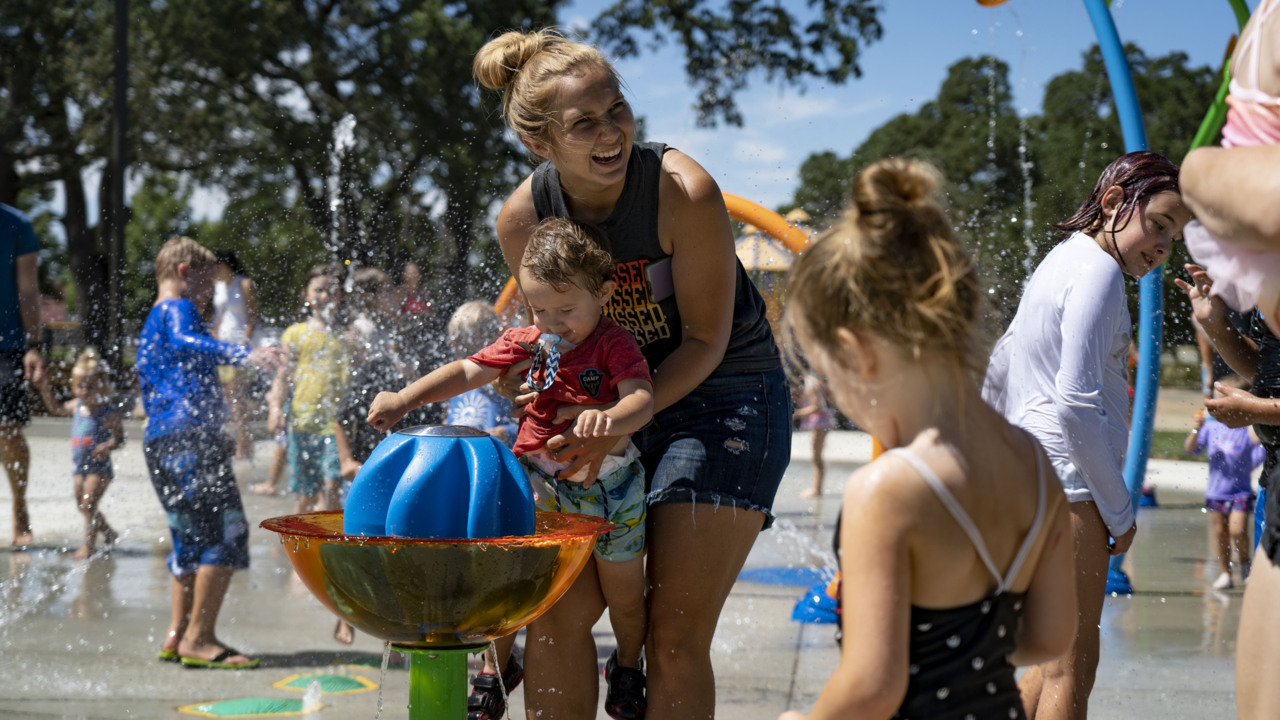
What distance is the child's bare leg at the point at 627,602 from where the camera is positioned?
8.82ft

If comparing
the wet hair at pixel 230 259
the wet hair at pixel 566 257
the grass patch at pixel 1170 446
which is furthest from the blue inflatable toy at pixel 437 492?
the grass patch at pixel 1170 446

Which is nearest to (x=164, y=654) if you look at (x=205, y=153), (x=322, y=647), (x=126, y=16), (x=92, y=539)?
(x=322, y=647)

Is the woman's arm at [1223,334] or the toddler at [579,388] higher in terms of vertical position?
the woman's arm at [1223,334]

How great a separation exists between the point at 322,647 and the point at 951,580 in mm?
4056

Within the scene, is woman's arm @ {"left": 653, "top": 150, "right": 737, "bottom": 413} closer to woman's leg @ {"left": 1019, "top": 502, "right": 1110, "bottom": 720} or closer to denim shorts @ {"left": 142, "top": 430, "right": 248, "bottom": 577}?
woman's leg @ {"left": 1019, "top": 502, "right": 1110, "bottom": 720}

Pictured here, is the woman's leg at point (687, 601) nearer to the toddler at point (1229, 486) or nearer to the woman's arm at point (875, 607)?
the woman's arm at point (875, 607)

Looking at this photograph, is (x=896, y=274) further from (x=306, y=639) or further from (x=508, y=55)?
(x=306, y=639)

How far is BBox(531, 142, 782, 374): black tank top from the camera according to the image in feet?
9.05

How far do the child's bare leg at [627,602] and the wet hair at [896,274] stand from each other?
121cm

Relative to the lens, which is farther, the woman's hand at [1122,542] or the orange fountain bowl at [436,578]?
the woman's hand at [1122,542]

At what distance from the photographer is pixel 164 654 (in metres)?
4.80

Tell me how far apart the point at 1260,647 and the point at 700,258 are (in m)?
1.40

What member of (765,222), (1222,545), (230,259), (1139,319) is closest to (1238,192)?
(765,222)

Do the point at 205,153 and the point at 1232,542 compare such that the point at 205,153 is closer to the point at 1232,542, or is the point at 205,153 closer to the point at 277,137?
the point at 277,137
